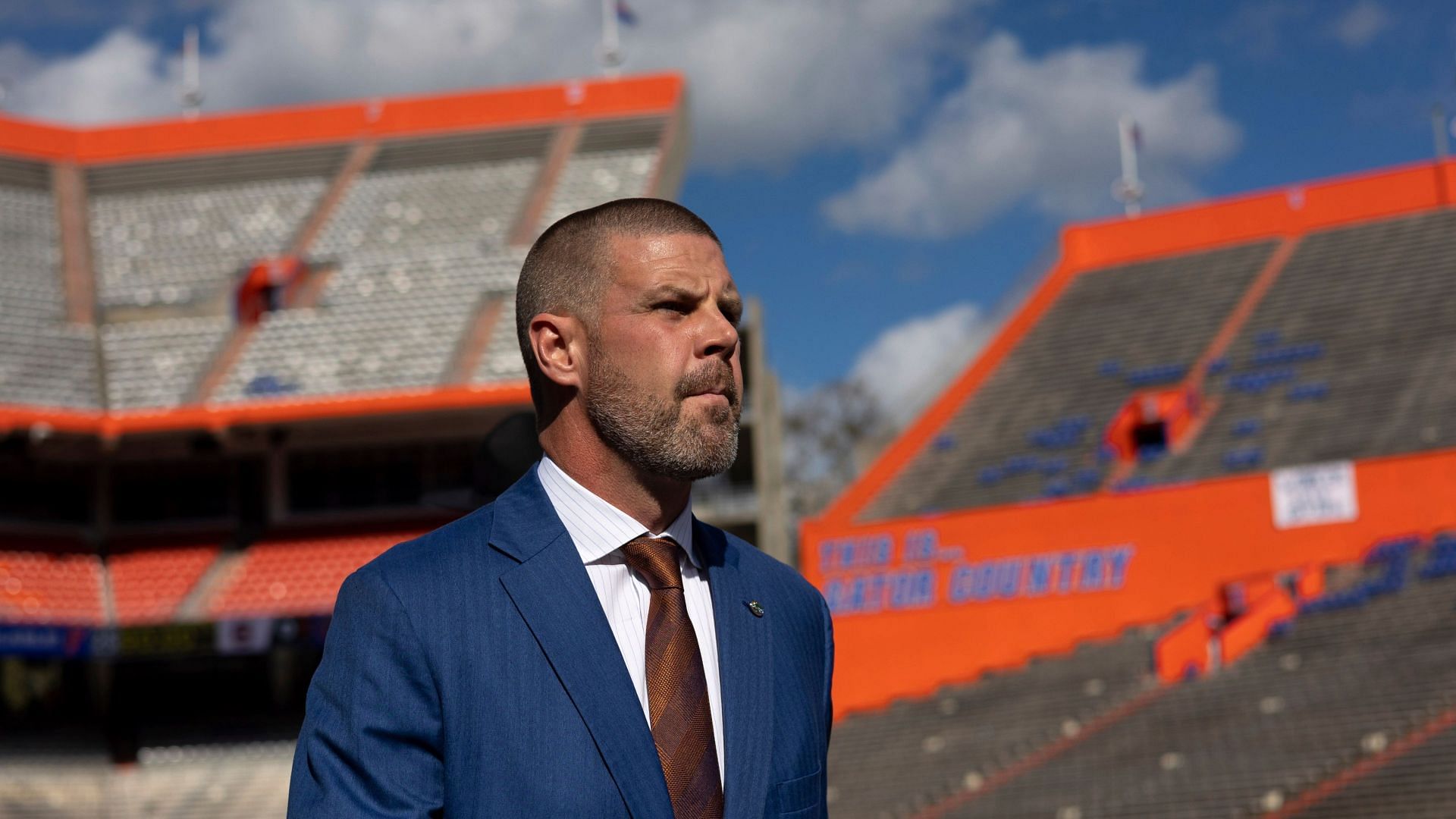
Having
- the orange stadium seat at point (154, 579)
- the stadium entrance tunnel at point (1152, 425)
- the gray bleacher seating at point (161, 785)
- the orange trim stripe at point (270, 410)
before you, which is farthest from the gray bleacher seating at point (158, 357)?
the stadium entrance tunnel at point (1152, 425)

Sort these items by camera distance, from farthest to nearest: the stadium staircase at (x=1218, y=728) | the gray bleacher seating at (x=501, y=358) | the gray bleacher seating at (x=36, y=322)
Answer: the gray bleacher seating at (x=36, y=322)
the gray bleacher seating at (x=501, y=358)
the stadium staircase at (x=1218, y=728)

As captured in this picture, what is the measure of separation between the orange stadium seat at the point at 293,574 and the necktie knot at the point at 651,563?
21.7 m

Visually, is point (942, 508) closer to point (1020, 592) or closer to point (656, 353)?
point (1020, 592)

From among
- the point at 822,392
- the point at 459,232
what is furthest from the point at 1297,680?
the point at 822,392

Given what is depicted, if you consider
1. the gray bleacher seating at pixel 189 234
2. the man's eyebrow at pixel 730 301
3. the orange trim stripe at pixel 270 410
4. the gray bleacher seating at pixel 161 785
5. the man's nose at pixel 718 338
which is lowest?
the gray bleacher seating at pixel 161 785

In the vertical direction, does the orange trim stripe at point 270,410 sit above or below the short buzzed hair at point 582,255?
above

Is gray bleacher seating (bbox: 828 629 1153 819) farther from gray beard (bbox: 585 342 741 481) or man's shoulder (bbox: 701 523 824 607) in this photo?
gray beard (bbox: 585 342 741 481)

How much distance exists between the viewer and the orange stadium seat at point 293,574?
2398 cm

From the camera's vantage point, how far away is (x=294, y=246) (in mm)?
28938

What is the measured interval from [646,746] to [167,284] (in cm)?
2786

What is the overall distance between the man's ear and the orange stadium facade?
71.5 ft

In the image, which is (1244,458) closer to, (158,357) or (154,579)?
(154,579)

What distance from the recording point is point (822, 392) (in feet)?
173

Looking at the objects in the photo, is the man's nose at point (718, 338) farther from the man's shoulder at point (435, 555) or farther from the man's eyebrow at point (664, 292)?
the man's shoulder at point (435, 555)
